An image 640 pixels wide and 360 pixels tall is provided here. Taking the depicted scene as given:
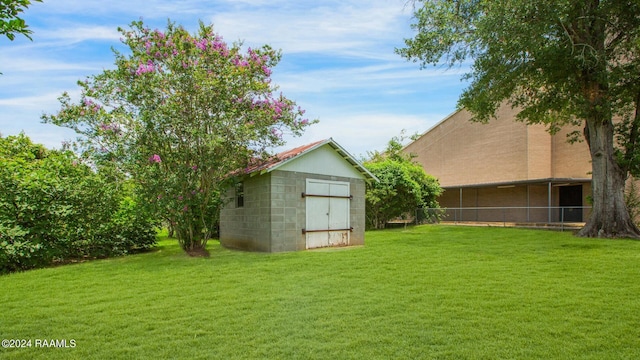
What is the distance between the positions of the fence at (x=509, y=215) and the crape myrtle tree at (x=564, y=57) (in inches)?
141

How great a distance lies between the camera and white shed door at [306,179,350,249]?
40.2 feet

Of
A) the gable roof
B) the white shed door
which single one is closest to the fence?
the gable roof

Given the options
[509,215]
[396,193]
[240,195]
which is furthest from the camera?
[509,215]

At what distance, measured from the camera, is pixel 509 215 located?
21672 millimetres

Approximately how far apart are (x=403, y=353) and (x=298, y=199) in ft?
27.4

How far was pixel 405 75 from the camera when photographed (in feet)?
54.3

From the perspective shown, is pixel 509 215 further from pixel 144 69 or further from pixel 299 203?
pixel 144 69

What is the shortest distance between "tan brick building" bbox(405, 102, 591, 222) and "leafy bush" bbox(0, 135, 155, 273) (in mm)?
17700

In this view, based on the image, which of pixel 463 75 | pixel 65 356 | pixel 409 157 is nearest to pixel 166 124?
pixel 65 356

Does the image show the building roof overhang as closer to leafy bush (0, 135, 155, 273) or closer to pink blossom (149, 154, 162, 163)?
pink blossom (149, 154, 162, 163)

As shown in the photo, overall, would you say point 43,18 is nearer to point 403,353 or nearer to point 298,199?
point 403,353

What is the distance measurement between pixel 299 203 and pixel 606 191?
11042 mm

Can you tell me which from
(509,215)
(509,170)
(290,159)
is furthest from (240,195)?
(509,170)

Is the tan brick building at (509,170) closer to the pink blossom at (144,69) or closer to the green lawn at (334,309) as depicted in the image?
the green lawn at (334,309)
